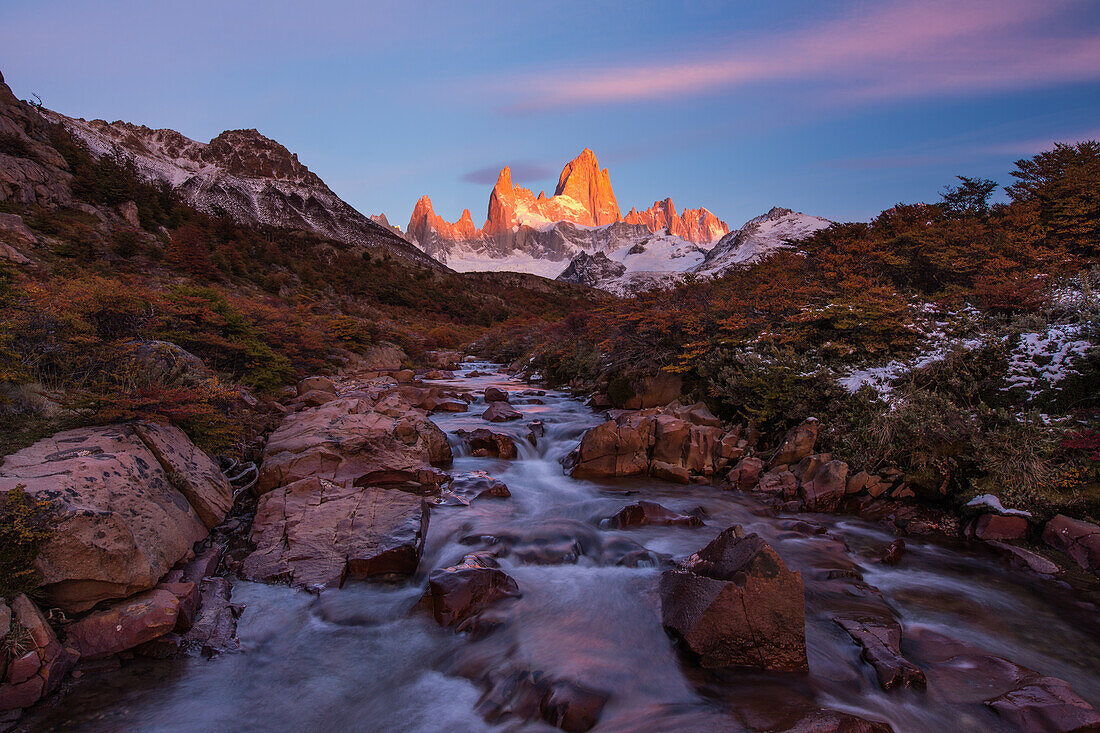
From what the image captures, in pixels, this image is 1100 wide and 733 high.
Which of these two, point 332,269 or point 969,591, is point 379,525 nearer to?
point 969,591

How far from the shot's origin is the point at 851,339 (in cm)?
985

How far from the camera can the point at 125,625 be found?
3787mm

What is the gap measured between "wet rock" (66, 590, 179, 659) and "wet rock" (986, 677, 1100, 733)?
265 inches

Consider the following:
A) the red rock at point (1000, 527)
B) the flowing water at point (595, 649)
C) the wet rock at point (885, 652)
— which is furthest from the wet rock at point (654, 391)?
the wet rock at point (885, 652)

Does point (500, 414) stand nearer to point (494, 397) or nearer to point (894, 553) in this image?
point (494, 397)

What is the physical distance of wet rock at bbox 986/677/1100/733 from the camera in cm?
321

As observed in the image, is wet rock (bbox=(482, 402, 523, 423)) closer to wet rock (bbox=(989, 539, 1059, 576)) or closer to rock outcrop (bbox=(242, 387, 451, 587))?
rock outcrop (bbox=(242, 387, 451, 587))

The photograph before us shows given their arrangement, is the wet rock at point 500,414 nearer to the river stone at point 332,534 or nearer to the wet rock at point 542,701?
the river stone at point 332,534

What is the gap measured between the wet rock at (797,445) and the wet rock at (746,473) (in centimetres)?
26

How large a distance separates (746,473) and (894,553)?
253cm

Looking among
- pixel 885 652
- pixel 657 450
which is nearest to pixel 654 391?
pixel 657 450

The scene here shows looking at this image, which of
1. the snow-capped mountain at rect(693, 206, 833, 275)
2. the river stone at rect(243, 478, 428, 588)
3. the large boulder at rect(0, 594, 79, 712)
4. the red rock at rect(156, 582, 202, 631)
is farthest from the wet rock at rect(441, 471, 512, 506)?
the snow-capped mountain at rect(693, 206, 833, 275)

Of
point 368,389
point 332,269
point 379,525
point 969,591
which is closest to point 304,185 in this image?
point 332,269

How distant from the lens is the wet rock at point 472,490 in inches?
301
